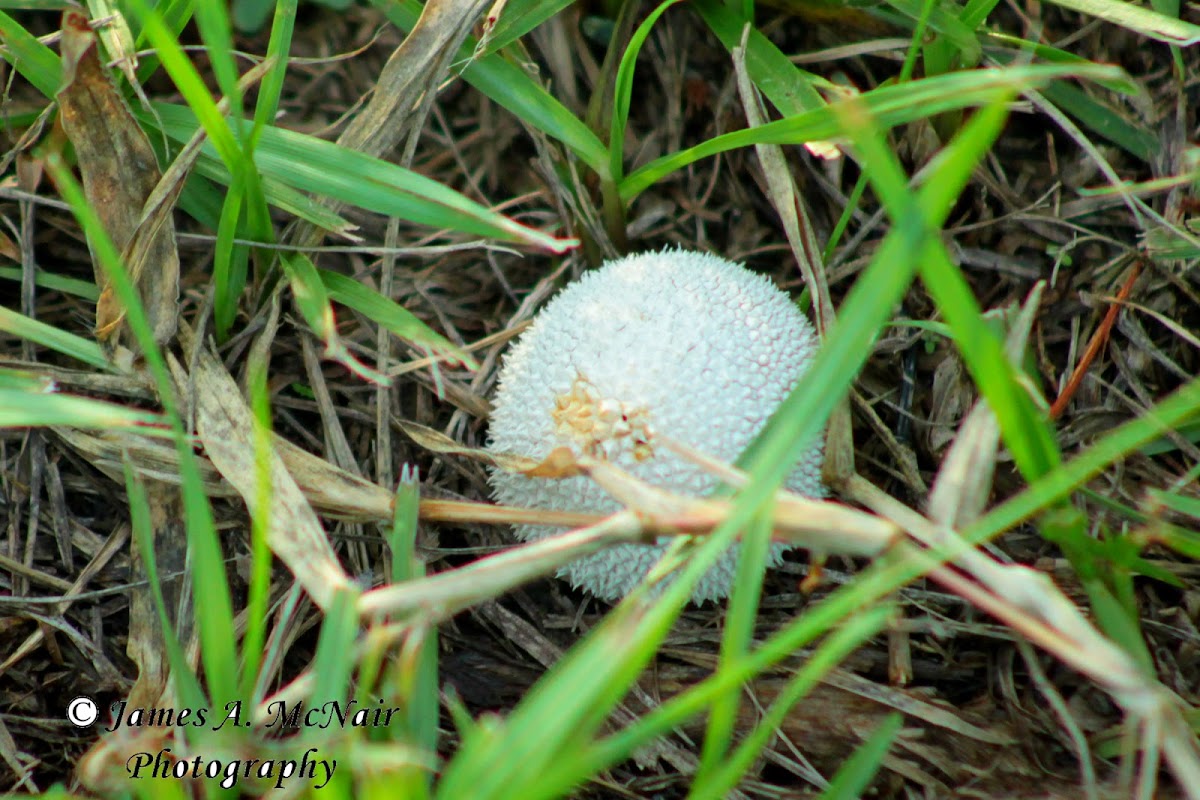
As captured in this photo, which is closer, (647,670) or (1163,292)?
(647,670)

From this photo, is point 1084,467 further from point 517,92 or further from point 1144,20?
point 517,92

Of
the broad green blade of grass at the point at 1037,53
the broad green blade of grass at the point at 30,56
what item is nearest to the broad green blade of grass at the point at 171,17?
the broad green blade of grass at the point at 30,56

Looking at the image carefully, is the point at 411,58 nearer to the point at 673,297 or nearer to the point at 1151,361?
the point at 673,297

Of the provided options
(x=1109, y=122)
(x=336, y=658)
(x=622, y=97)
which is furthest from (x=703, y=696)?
(x=1109, y=122)

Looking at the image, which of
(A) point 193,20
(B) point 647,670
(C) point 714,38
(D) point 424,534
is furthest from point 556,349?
(A) point 193,20

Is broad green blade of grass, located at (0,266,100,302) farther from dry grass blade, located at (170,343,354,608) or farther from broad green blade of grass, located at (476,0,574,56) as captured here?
broad green blade of grass, located at (476,0,574,56)

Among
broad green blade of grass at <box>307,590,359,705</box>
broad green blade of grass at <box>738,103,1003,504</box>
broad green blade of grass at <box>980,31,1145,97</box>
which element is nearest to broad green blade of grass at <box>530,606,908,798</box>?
broad green blade of grass at <box>738,103,1003,504</box>
